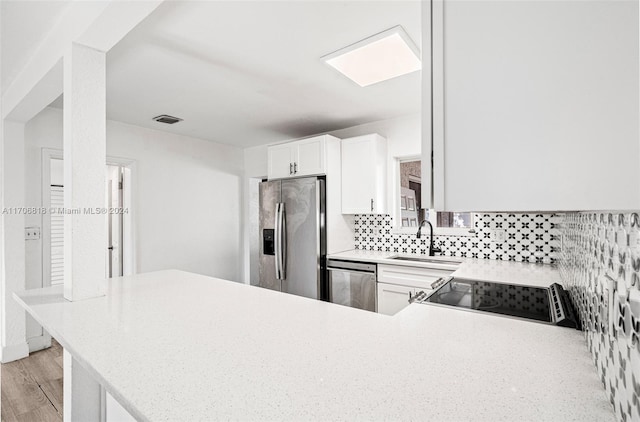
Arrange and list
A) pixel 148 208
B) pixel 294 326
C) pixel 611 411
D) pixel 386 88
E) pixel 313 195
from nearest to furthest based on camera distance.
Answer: pixel 611 411 < pixel 294 326 < pixel 386 88 < pixel 313 195 < pixel 148 208

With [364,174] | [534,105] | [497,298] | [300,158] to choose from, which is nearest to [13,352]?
[300,158]

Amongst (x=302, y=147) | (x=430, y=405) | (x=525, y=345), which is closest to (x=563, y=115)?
(x=430, y=405)

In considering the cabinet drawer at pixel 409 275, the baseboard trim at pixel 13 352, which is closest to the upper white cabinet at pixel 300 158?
the cabinet drawer at pixel 409 275

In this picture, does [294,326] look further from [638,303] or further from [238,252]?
[238,252]

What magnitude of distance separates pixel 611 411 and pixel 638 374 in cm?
23

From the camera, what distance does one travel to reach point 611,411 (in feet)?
2.04

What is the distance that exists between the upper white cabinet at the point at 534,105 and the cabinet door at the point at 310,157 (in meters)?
2.92

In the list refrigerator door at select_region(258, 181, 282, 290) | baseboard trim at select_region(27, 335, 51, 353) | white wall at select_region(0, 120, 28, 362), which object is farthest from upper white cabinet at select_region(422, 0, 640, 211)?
baseboard trim at select_region(27, 335, 51, 353)

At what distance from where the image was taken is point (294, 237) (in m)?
3.47

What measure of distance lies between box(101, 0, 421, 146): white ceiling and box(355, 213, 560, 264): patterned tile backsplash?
49.9 inches

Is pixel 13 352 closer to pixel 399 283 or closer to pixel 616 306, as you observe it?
pixel 399 283

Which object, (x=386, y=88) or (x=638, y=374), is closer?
(x=638, y=374)

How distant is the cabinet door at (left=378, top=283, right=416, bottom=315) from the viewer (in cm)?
284

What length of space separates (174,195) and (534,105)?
14.0 ft
